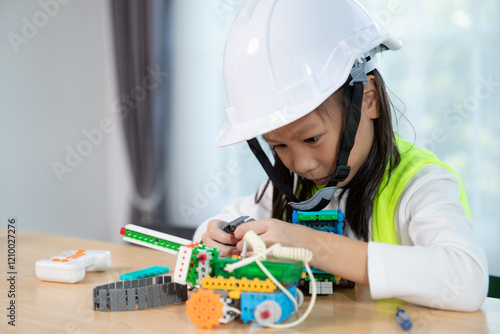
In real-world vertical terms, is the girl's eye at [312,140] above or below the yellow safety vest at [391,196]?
above

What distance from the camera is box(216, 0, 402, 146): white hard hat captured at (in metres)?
0.83

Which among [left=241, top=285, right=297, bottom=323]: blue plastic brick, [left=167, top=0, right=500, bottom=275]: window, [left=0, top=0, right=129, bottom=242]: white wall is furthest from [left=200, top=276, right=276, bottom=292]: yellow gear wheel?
[left=0, top=0, right=129, bottom=242]: white wall

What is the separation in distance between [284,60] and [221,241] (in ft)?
1.07

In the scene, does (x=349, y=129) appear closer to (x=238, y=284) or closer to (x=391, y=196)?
(x=391, y=196)

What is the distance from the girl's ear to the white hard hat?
0.10 metres

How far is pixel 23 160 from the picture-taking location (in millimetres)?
2945

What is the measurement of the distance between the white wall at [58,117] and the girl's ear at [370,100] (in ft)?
7.01

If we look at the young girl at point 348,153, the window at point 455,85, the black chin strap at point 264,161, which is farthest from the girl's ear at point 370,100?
the window at point 455,85

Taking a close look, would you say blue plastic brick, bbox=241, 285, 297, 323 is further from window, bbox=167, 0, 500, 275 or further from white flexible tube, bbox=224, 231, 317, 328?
window, bbox=167, 0, 500, 275

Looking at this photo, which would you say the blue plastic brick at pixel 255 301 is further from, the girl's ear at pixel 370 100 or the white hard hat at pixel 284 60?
the girl's ear at pixel 370 100

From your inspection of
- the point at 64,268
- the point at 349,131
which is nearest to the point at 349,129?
the point at 349,131

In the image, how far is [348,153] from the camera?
90 cm

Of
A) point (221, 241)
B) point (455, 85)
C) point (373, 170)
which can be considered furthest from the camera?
point (455, 85)

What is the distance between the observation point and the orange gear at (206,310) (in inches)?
24.9
